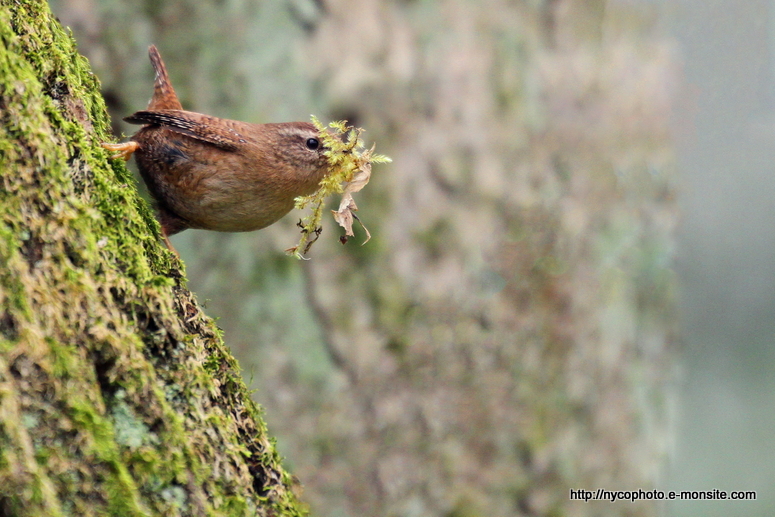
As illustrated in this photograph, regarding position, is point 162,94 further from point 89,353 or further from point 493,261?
point 493,261

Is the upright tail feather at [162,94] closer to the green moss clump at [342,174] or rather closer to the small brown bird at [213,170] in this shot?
the small brown bird at [213,170]

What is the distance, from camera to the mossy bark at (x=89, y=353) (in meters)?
1.46

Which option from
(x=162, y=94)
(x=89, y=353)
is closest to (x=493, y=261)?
(x=162, y=94)

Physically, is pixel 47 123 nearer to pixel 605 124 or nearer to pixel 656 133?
pixel 605 124

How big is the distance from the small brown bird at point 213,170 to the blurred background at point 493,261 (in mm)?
1751

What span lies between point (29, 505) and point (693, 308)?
23.0 feet

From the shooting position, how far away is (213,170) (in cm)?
316

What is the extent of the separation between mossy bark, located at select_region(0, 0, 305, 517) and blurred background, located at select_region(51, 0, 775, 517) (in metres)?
3.07

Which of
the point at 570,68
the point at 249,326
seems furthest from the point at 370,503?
the point at 570,68

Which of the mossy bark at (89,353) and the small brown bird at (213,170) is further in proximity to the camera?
the small brown bird at (213,170)

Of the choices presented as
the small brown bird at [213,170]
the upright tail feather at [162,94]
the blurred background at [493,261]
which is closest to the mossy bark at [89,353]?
the small brown bird at [213,170]

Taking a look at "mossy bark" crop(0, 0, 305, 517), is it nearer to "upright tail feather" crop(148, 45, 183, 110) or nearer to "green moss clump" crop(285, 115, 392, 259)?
"green moss clump" crop(285, 115, 392, 259)

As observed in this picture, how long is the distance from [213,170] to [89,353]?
1701mm

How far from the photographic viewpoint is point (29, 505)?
4.58ft
